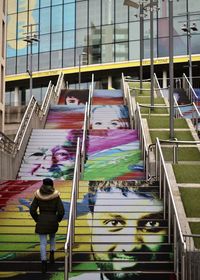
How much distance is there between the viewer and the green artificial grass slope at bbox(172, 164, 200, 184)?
1259 cm

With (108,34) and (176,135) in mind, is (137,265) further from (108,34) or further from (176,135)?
(108,34)

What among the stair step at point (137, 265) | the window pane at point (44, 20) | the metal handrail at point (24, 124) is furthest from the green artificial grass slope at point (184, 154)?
the window pane at point (44, 20)

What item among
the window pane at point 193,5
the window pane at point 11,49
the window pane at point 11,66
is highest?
the window pane at point 193,5

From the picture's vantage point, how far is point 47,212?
906 cm

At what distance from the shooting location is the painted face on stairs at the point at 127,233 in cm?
946

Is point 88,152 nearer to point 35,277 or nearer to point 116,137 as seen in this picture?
point 116,137

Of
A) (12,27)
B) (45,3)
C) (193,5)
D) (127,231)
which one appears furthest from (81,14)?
(127,231)

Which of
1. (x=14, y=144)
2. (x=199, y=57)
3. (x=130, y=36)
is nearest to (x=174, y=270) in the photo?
(x=14, y=144)

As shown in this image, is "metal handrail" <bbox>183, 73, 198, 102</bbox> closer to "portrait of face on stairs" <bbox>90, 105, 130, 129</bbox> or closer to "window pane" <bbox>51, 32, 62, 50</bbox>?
"portrait of face on stairs" <bbox>90, 105, 130, 129</bbox>

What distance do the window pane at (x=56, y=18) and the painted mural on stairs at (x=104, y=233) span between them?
137ft

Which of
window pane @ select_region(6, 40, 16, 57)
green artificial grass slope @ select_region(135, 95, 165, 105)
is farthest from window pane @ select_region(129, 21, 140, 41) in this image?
green artificial grass slope @ select_region(135, 95, 165, 105)

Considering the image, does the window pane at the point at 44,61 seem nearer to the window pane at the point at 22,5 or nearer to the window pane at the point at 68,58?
the window pane at the point at 68,58

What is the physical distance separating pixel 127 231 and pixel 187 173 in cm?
287

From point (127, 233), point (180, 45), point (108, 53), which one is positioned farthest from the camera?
point (108, 53)
